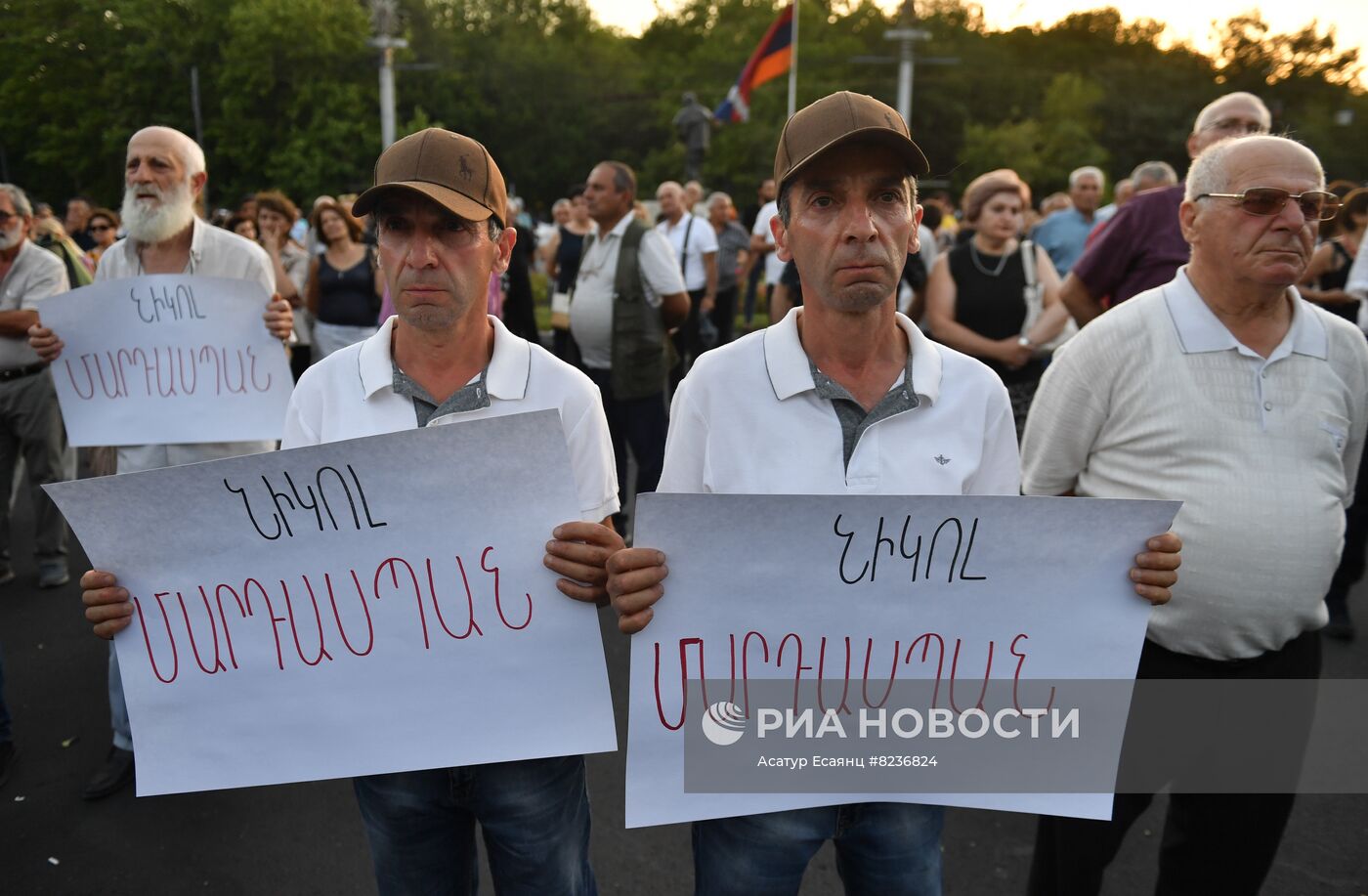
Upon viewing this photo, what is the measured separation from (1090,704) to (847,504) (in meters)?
0.58


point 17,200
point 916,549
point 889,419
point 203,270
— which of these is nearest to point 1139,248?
point 889,419

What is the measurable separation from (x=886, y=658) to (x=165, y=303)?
2.57m

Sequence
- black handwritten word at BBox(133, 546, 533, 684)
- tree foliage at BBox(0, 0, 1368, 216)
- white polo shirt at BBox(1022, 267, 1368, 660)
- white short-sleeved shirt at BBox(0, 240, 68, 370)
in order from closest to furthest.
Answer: black handwritten word at BBox(133, 546, 533, 684), white polo shirt at BBox(1022, 267, 1368, 660), white short-sleeved shirt at BBox(0, 240, 68, 370), tree foliage at BBox(0, 0, 1368, 216)

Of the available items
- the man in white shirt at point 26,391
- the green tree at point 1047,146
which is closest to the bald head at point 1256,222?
the man in white shirt at point 26,391

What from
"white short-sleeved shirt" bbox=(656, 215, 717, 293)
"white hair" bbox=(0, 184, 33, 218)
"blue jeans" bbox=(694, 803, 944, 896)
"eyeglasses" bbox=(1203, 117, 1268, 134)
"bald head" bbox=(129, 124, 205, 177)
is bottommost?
"white short-sleeved shirt" bbox=(656, 215, 717, 293)

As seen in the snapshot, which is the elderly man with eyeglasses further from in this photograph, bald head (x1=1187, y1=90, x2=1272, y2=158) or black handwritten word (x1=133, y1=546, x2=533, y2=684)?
black handwritten word (x1=133, y1=546, x2=533, y2=684)

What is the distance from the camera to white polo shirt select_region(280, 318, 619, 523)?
5.84 feet

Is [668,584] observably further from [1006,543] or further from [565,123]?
[565,123]

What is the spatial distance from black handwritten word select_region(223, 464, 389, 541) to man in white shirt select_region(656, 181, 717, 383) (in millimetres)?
6819

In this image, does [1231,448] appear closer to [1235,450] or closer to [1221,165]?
[1235,450]

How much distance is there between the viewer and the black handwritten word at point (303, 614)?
1.68m

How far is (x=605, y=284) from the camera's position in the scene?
17.3ft

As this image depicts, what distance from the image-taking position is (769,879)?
5.51 ft

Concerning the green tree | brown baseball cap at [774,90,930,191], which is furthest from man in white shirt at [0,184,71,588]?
the green tree
